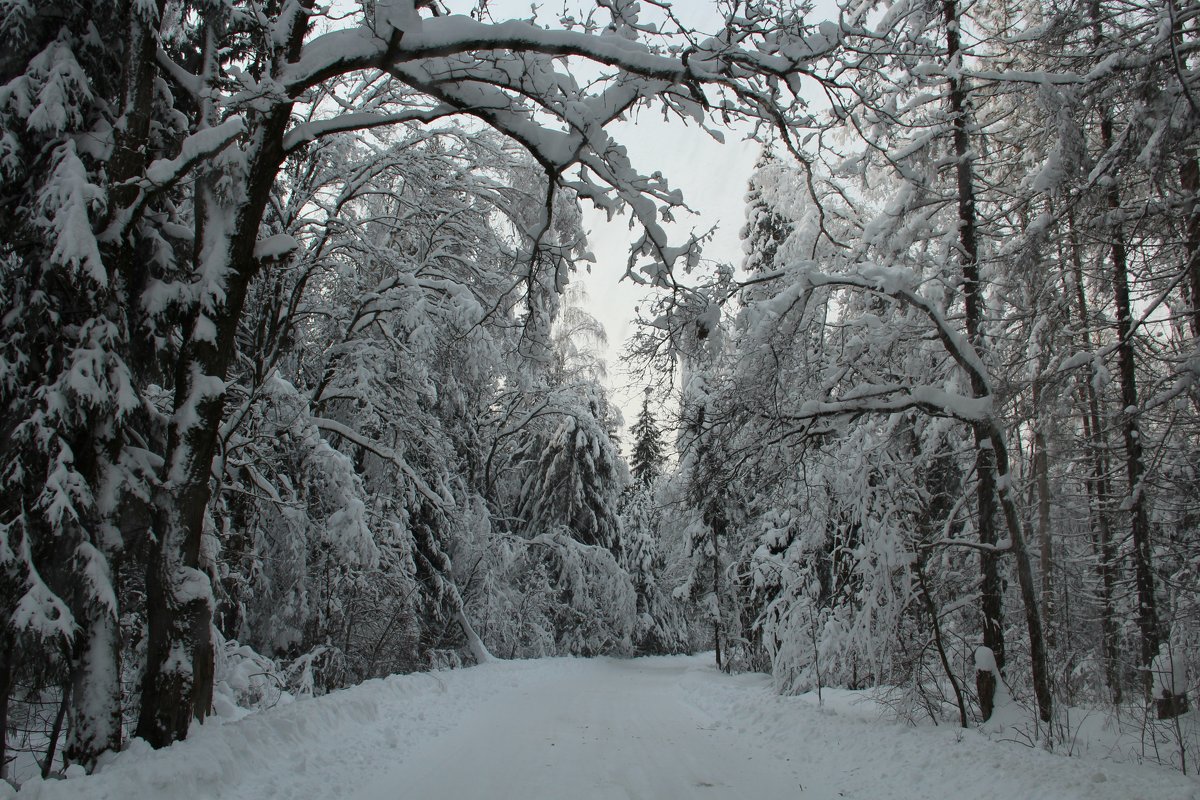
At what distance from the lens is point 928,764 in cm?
627

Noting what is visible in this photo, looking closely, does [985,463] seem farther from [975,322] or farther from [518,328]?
→ [518,328]

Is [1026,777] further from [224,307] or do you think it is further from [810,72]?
[224,307]

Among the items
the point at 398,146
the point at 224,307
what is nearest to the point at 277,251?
the point at 224,307

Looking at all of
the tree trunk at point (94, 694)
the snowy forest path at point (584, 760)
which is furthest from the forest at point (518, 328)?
the snowy forest path at point (584, 760)

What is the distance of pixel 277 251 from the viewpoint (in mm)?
5516

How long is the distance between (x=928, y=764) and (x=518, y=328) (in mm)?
6259

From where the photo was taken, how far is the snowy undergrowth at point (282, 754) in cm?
410

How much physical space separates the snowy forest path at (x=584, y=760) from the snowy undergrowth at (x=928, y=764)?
0.42 meters

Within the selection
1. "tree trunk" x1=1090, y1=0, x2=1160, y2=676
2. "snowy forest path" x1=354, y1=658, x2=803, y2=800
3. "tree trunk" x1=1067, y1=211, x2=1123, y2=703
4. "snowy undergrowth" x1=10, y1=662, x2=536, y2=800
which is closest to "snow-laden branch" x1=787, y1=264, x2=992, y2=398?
"tree trunk" x1=1067, y1=211, x2=1123, y2=703

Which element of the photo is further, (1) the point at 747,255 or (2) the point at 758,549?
(1) the point at 747,255

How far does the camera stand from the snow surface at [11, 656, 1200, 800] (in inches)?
189

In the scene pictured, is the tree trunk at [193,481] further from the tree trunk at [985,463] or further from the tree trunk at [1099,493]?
the tree trunk at [1099,493]

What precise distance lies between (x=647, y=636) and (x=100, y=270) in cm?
Answer: 2783

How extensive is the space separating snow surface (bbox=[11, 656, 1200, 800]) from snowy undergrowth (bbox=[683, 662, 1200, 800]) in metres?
0.02
